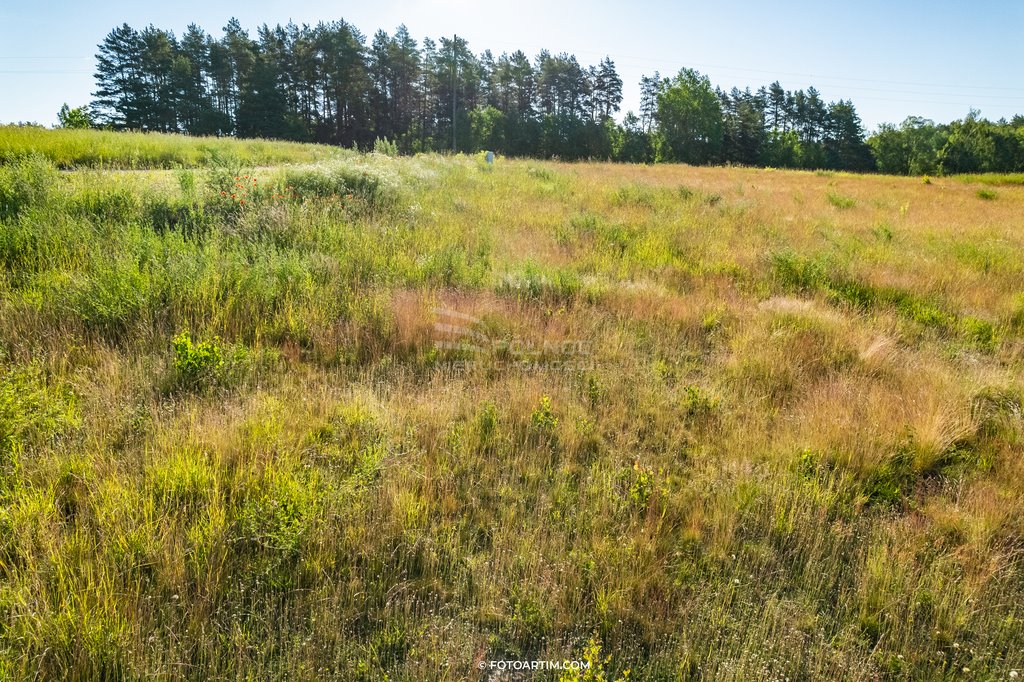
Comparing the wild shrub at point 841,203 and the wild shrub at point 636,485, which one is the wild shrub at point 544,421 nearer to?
the wild shrub at point 636,485

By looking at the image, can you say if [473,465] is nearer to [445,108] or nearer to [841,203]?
[841,203]

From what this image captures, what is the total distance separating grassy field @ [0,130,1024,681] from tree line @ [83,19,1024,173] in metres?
47.1

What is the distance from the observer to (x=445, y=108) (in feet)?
213

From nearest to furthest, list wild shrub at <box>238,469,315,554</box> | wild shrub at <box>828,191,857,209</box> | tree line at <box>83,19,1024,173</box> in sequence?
1. wild shrub at <box>238,469,315,554</box>
2. wild shrub at <box>828,191,857,209</box>
3. tree line at <box>83,19,1024,173</box>

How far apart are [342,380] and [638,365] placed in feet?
9.54

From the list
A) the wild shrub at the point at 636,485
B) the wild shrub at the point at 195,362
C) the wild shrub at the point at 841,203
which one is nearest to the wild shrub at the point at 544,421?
the wild shrub at the point at 636,485

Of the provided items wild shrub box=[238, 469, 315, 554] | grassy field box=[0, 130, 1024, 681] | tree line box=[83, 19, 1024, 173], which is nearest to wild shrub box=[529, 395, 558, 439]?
grassy field box=[0, 130, 1024, 681]

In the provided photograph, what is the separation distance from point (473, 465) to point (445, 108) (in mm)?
70047

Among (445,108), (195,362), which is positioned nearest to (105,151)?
(195,362)

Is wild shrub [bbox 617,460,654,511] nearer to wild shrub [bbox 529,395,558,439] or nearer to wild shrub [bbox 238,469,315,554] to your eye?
wild shrub [bbox 529,395,558,439]

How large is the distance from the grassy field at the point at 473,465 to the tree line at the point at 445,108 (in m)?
47.1

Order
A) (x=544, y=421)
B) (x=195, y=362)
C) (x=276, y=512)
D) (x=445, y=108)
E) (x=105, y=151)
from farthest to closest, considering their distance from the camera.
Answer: (x=445, y=108) < (x=105, y=151) < (x=195, y=362) < (x=544, y=421) < (x=276, y=512)

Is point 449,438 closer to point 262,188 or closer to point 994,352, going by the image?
point 994,352

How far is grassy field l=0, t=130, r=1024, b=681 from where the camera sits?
224 centimetres
